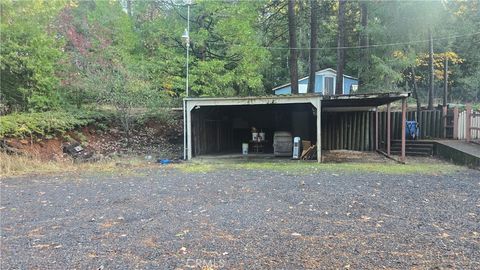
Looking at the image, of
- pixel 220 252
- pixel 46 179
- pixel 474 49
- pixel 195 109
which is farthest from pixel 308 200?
pixel 474 49

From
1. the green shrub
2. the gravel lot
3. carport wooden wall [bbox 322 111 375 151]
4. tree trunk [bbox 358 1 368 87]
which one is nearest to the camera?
the gravel lot

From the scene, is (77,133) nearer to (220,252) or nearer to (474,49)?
(220,252)

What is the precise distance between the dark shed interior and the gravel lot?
8525 millimetres

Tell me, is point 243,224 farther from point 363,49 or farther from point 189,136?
point 363,49

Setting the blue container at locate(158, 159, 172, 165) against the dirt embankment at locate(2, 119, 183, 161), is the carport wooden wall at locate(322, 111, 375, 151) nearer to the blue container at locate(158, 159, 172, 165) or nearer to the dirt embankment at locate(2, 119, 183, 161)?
the dirt embankment at locate(2, 119, 183, 161)

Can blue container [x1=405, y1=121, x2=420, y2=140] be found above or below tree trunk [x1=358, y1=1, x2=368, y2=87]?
below

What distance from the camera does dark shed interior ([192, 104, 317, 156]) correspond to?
1669 centimetres

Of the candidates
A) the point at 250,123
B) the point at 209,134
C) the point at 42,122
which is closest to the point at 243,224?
the point at 42,122

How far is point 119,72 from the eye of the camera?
1498cm

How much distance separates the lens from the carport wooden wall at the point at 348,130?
1734 cm

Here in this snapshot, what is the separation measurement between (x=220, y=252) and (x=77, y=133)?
1215 cm

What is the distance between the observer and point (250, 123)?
18594mm

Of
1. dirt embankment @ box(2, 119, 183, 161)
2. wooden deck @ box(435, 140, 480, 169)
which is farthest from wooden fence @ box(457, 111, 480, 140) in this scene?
dirt embankment @ box(2, 119, 183, 161)
